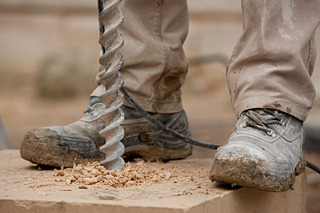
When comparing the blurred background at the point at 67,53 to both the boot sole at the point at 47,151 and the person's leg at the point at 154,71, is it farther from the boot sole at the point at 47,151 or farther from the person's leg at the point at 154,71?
the boot sole at the point at 47,151

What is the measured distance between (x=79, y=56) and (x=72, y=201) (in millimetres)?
4954

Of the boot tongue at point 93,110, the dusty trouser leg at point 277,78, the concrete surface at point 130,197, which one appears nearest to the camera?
the concrete surface at point 130,197

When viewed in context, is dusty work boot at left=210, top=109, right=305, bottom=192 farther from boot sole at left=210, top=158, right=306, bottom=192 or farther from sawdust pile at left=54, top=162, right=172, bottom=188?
sawdust pile at left=54, top=162, right=172, bottom=188

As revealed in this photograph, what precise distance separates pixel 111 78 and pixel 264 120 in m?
0.39

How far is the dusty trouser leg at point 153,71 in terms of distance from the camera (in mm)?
1533

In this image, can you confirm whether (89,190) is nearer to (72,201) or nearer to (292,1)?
(72,201)

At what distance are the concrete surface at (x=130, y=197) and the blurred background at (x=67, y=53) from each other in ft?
14.2

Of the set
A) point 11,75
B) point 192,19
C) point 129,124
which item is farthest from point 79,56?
point 129,124

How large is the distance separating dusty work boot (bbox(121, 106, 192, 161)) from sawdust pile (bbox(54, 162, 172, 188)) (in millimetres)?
217

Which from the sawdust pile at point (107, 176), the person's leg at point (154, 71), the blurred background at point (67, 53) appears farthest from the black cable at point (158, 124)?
the blurred background at point (67, 53)

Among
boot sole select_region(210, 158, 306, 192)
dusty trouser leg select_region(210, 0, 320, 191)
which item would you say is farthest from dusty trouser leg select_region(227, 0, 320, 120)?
boot sole select_region(210, 158, 306, 192)

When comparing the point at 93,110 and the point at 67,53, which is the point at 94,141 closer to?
the point at 93,110

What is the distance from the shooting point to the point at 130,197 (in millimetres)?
1073

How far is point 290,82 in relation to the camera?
1.23 meters
